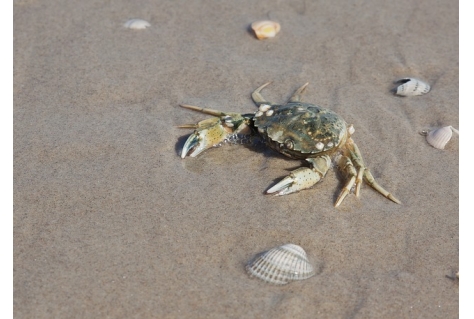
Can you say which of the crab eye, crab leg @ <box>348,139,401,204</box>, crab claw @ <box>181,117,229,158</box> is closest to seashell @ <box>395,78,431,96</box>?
crab leg @ <box>348,139,401,204</box>

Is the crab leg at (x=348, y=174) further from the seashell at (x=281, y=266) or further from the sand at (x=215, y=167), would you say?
the seashell at (x=281, y=266)

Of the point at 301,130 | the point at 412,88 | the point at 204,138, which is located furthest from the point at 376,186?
the point at 412,88

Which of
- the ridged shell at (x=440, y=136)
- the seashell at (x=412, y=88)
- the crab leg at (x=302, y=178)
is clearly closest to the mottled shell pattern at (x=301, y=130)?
the crab leg at (x=302, y=178)

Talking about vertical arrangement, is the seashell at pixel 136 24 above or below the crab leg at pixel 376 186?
below

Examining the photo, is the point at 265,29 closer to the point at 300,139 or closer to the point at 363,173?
the point at 300,139

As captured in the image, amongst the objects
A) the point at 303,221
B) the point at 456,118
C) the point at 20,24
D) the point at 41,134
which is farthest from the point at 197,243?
the point at 20,24

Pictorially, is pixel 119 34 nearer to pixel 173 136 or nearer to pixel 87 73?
pixel 87 73
